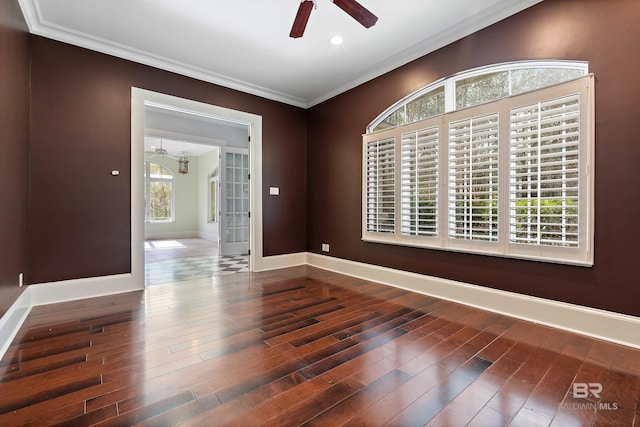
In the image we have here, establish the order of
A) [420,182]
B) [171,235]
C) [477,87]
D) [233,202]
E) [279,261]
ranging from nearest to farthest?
[477,87], [420,182], [279,261], [233,202], [171,235]

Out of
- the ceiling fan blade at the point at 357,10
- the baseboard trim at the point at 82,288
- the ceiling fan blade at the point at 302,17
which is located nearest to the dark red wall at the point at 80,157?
the baseboard trim at the point at 82,288

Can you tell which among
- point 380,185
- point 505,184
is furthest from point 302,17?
point 505,184

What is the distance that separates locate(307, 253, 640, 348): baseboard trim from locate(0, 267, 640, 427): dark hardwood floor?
12 centimetres

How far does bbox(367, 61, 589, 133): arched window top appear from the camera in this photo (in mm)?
2525

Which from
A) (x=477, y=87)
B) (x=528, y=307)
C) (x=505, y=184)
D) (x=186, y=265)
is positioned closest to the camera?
(x=528, y=307)

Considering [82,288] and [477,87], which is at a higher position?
[477,87]

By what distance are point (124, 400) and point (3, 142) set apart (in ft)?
7.05

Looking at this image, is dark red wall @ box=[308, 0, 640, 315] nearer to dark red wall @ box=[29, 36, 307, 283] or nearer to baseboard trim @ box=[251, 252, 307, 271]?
baseboard trim @ box=[251, 252, 307, 271]

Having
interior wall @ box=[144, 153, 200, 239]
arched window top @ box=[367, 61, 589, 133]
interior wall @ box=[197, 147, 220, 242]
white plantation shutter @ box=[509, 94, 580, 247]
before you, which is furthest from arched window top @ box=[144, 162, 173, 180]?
white plantation shutter @ box=[509, 94, 580, 247]

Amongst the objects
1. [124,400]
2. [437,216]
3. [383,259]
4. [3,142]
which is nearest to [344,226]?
[383,259]

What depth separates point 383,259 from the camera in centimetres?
391

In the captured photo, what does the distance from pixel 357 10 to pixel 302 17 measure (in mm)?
446

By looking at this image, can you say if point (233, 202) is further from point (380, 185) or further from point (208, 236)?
point (380, 185)

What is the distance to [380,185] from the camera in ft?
12.9
